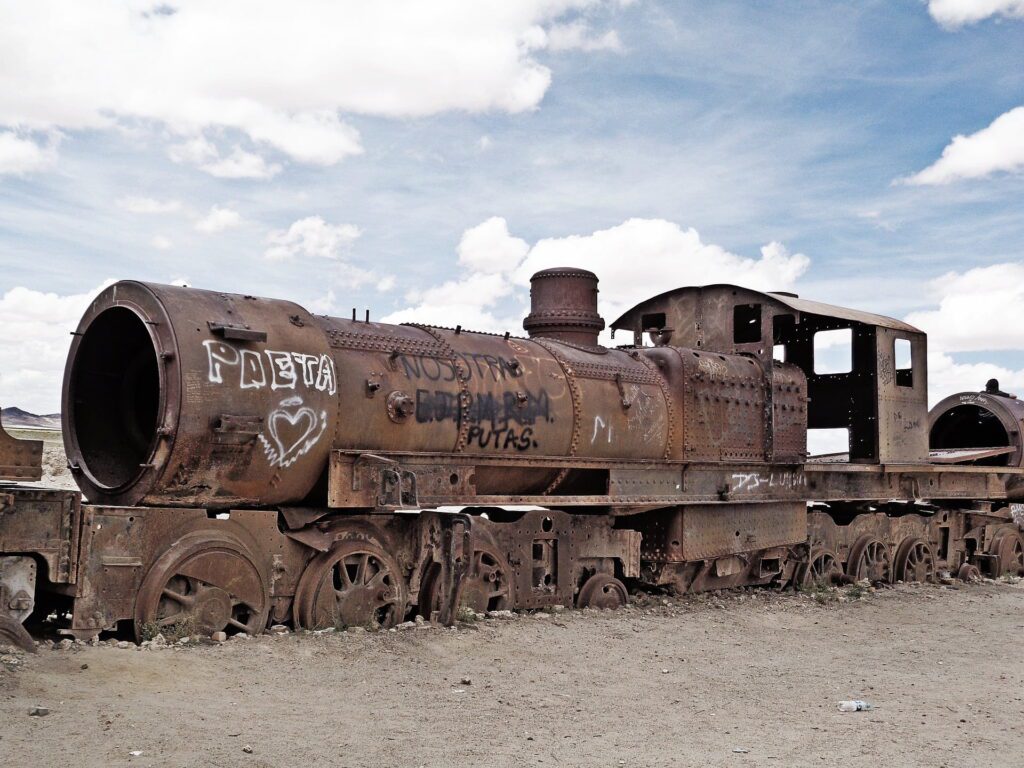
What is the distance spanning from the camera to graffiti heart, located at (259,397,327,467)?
Result: 8.00 meters

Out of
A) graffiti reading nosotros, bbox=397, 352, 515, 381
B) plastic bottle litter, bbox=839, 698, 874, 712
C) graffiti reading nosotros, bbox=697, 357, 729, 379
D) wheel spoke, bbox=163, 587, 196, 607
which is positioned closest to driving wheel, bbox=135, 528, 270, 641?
wheel spoke, bbox=163, 587, 196, 607

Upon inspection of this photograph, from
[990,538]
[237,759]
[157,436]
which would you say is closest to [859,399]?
[990,538]

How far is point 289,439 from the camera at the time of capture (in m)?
8.10

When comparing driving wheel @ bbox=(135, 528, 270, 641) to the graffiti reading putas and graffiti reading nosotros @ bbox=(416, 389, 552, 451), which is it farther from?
graffiti reading nosotros @ bbox=(416, 389, 552, 451)

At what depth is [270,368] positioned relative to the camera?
26.2 feet

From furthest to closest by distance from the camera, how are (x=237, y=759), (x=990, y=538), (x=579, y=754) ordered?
(x=990, y=538) → (x=579, y=754) → (x=237, y=759)

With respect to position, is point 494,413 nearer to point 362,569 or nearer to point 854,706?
point 362,569

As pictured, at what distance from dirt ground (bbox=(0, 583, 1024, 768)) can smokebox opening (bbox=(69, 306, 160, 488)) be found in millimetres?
2337

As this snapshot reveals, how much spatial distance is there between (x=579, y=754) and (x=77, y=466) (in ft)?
16.7

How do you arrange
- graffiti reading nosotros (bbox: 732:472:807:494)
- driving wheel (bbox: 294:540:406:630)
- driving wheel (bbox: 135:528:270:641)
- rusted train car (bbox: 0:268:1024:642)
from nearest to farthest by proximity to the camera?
driving wheel (bbox: 135:528:270:641), rusted train car (bbox: 0:268:1024:642), driving wheel (bbox: 294:540:406:630), graffiti reading nosotros (bbox: 732:472:807:494)

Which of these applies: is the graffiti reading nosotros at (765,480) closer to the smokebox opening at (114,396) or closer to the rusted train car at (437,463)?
the rusted train car at (437,463)

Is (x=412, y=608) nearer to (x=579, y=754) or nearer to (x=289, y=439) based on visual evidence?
(x=289, y=439)

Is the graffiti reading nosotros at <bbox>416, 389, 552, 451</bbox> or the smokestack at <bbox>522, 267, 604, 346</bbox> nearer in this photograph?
the graffiti reading nosotros at <bbox>416, 389, 552, 451</bbox>

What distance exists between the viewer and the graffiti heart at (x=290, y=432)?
8000 millimetres
